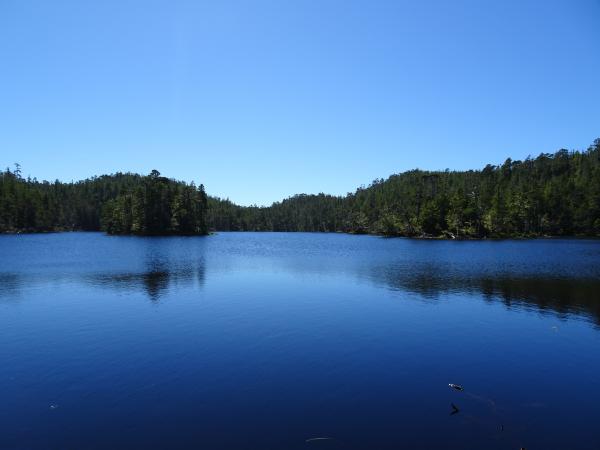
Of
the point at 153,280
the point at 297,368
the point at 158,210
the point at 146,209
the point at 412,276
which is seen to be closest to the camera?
the point at 297,368

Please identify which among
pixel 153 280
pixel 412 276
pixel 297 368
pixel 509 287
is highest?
pixel 153 280

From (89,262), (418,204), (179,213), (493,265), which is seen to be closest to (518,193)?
(418,204)

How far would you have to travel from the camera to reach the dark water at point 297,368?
1334 centimetres

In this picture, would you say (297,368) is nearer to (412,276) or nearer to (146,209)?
(412,276)

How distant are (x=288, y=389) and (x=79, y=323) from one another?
1964cm

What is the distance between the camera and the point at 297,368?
19.3m

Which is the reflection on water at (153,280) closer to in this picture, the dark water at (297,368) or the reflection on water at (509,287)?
the dark water at (297,368)

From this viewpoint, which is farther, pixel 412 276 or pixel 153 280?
pixel 412 276

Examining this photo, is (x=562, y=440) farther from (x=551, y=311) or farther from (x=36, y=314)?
(x=36, y=314)

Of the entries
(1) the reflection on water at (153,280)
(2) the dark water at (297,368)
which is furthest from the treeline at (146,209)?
(2) the dark water at (297,368)

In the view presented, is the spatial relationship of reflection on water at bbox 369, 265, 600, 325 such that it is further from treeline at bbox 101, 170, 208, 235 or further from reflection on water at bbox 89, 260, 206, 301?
treeline at bbox 101, 170, 208, 235

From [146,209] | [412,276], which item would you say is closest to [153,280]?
[412,276]

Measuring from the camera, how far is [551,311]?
33.0 meters

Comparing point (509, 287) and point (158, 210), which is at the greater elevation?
point (158, 210)
